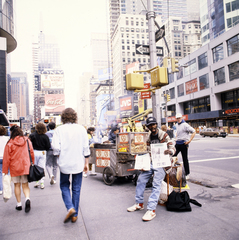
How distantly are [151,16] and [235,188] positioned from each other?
20.1 ft

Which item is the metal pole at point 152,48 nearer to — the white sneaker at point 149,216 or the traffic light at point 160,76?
the traffic light at point 160,76

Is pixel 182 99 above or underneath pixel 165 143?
above

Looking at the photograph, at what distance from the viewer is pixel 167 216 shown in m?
3.87

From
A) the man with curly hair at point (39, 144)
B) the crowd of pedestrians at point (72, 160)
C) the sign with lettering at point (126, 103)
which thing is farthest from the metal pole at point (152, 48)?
the sign with lettering at point (126, 103)

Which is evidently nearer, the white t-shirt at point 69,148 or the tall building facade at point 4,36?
the white t-shirt at point 69,148

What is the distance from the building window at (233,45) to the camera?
3372 centimetres

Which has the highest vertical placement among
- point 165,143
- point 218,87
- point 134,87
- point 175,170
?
point 218,87

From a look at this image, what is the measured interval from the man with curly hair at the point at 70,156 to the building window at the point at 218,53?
1561 inches

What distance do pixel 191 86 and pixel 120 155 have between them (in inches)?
1771

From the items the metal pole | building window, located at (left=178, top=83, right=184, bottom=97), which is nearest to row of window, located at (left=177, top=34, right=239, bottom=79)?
building window, located at (left=178, top=83, right=184, bottom=97)

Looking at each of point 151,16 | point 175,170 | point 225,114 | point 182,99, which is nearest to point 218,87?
point 225,114

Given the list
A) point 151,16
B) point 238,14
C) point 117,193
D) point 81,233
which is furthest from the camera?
point 238,14

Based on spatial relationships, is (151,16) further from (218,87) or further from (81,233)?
(218,87)

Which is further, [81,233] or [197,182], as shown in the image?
[197,182]
